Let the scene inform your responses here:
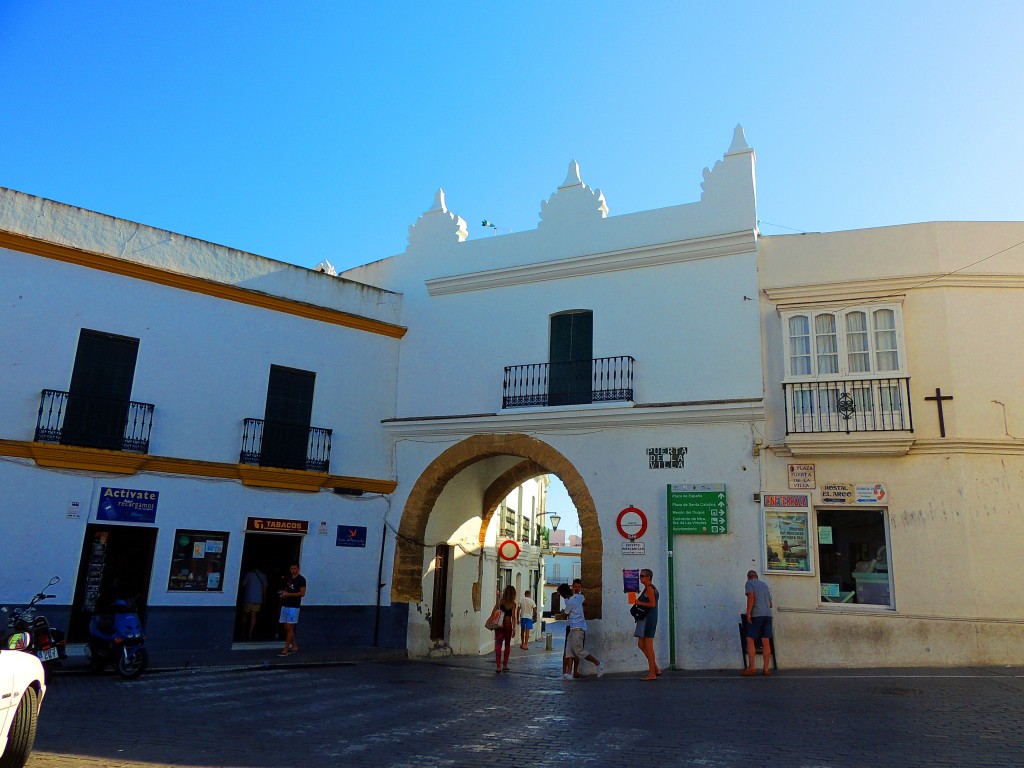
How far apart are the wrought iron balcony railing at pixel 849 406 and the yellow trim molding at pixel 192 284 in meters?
8.05

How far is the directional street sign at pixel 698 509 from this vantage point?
12.6 metres

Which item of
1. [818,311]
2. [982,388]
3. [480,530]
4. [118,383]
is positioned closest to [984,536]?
[982,388]

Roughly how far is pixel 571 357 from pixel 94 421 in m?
8.16

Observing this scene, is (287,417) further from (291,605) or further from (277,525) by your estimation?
(291,605)

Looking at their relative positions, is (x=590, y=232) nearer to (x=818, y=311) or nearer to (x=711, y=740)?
(x=818, y=311)

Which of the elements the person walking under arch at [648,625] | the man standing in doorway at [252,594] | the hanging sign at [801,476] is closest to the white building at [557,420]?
the hanging sign at [801,476]

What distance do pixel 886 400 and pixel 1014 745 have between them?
628 cm

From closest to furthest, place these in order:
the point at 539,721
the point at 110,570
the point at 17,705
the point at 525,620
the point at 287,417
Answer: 1. the point at 17,705
2. the point at 539,721
3. the point at 110,570
4. the point at 287,417
5. the point at 525,620

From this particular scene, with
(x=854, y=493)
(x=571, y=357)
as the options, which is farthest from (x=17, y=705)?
(x=854, y=493)

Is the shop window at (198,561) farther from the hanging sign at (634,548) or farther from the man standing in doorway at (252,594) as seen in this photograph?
the hanging sign at (634,548)

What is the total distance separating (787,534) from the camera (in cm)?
1221

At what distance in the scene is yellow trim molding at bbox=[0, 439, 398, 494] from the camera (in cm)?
1237

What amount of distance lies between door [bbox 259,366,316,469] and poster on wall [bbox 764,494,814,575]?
328 inches

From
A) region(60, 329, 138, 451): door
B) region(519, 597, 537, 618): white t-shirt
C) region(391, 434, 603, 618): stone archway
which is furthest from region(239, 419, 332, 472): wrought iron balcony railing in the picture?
region(519, 597, 537, 618): white t-shirt
